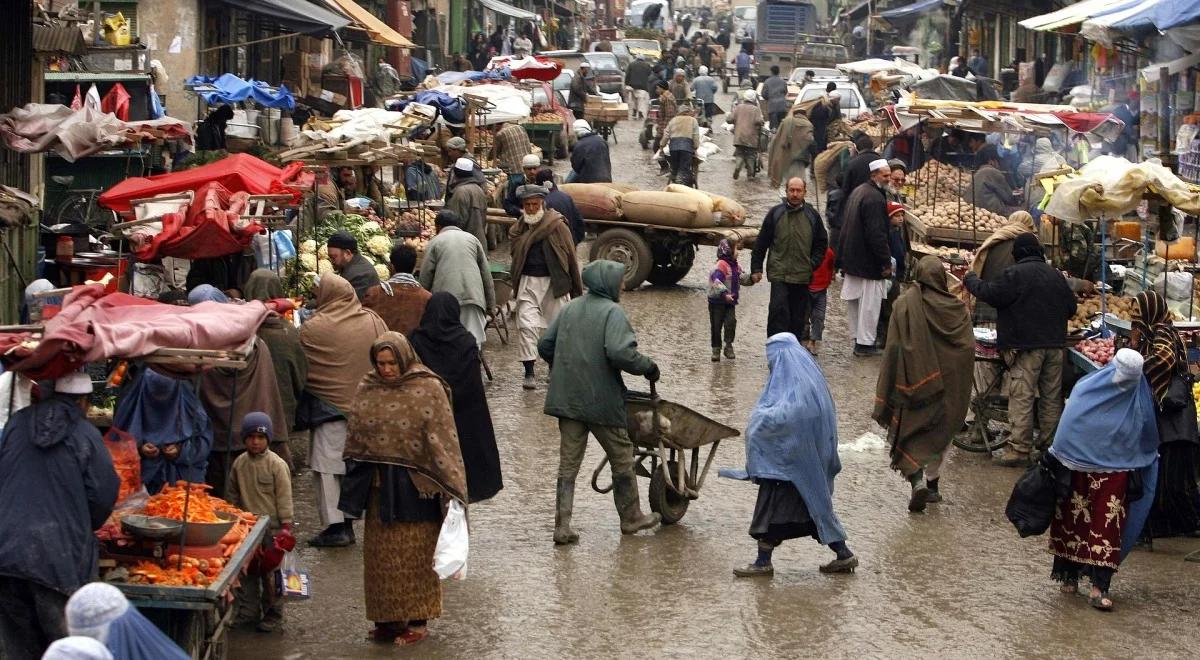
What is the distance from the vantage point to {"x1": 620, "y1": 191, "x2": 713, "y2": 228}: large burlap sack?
56.7ft

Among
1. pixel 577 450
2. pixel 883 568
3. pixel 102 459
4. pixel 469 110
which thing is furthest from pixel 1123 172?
pixel 469 110

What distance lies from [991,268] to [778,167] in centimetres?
1291

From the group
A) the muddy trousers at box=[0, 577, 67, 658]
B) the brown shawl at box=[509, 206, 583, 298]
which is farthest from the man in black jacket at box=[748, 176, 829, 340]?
the muddy trousers at box=[0, 577, 67, 658]

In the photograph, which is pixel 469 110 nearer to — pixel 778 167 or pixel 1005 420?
pixel 778 167

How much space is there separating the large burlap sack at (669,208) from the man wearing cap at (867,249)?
99.9 inches

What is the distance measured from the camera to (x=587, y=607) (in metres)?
8.60

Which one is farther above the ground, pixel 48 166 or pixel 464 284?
pixel 48 166

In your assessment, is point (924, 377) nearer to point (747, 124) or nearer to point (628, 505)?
point (628, 505)

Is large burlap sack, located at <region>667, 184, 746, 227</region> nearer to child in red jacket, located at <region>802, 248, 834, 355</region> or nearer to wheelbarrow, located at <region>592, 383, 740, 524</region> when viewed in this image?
child in red jacket, located at <region>802, 248, 834, 355</region>

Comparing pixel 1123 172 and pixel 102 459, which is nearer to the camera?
pixel 102 459

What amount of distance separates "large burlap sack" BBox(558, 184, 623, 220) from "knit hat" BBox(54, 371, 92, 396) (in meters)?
11.3

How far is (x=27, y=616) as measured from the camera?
6.32m

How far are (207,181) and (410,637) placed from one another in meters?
5.57

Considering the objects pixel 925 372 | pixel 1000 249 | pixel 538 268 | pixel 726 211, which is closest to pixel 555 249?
pixel 538 268
